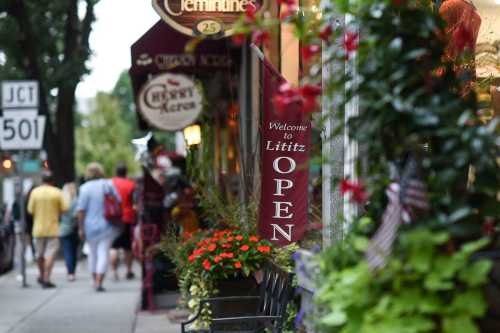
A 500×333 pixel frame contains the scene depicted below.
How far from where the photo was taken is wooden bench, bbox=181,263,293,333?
232 inches

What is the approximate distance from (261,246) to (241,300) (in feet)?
1.49

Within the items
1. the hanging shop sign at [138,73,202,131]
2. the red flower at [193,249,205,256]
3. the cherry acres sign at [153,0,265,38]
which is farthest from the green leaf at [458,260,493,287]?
the hanging shop sign at [138,73,202,131]

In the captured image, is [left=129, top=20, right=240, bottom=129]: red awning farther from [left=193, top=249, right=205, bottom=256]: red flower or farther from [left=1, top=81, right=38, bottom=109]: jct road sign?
[left=193, top=249, right=205, bottom=256]: red flower

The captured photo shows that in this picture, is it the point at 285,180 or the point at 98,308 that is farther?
the point at 98,308

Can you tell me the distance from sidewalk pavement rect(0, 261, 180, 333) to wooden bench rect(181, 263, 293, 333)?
8.82ft

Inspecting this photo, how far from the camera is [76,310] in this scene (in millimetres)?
11352

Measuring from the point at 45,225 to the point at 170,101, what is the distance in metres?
3.37

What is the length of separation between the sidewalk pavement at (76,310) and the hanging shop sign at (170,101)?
2.50 meters

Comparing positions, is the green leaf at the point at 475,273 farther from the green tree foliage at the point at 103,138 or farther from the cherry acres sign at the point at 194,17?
the green tree foliage at the point at 103,138

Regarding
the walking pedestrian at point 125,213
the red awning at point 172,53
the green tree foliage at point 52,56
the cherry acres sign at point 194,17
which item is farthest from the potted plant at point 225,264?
the green tree foliage at point 52,56

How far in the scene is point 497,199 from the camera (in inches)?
128

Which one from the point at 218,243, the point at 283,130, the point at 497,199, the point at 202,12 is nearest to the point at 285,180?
the point at 283,130

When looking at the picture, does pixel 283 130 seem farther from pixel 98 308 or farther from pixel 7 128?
pixel 7 128

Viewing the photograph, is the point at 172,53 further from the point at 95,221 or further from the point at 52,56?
the point at 52,56
